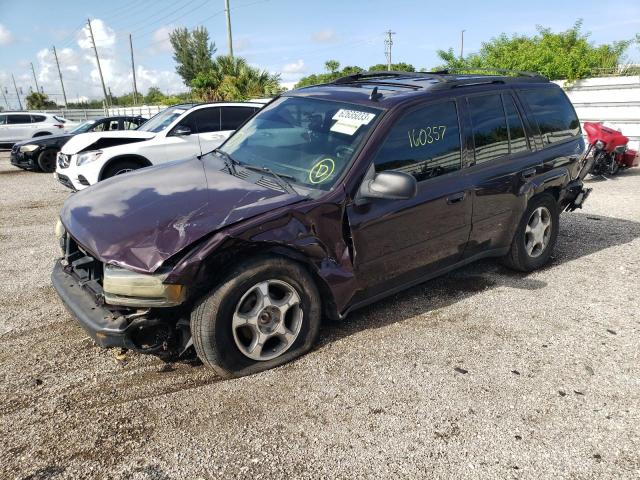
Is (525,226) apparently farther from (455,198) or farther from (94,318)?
(94,318)

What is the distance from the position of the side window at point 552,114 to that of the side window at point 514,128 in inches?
10.2

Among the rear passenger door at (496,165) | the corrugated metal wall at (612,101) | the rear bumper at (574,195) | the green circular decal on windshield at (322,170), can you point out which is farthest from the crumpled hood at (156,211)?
the corrugated metal wall at (612,101)

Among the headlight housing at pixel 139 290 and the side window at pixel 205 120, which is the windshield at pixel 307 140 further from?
the side window at pixel 205 120

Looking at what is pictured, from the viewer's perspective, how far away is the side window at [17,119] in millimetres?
18047

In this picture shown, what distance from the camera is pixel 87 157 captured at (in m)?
7.86

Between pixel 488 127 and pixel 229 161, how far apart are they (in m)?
2.16

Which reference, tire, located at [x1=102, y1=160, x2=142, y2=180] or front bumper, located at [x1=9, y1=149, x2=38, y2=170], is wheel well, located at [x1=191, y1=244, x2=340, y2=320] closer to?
tire, located at [x1=102, y1=160, x2=142, y2=180]

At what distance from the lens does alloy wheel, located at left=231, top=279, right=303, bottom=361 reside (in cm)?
296

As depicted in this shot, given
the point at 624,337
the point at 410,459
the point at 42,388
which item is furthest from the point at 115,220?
the point at 624,337

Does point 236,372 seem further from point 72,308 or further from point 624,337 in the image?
point 624,337

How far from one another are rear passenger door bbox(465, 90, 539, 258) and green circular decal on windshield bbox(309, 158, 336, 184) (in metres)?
1.26

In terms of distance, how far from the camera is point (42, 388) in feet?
9.66

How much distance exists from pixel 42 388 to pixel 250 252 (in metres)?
1.50

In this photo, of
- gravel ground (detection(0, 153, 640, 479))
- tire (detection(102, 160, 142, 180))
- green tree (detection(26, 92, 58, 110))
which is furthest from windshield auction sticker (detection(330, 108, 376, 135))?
green tree (detection(26, 92, 58, 110))
